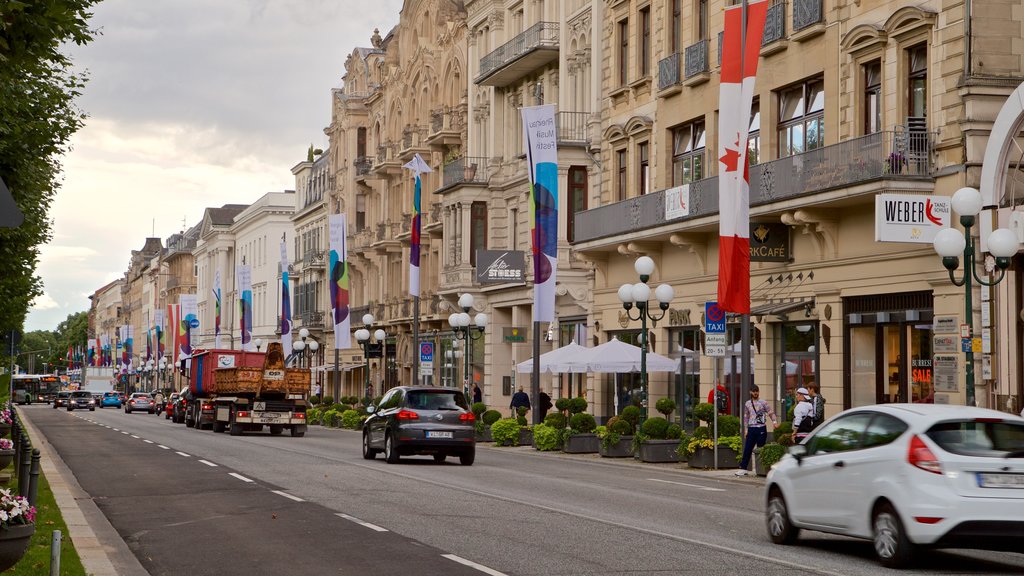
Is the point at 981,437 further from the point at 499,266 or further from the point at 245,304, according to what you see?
the point at 245,304

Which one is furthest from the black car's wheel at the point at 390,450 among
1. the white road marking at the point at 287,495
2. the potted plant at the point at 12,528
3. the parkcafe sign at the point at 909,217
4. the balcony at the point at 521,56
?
the balcony at the point at 521,56

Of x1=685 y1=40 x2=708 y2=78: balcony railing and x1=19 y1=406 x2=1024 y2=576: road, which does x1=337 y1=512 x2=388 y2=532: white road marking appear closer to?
x1=19 y1=406 x2=1024 y2=576: road

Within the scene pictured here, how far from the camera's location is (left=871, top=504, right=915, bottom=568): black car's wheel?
12.6 meters

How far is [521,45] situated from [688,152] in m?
13.9

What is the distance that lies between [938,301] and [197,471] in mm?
14568

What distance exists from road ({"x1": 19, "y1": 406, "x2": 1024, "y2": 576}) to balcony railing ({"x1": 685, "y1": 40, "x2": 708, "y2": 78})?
12.7 m

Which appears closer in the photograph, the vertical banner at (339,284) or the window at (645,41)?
the window at (645,41)

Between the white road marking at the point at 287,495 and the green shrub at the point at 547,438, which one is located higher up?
the green shrub at the point at 547,438

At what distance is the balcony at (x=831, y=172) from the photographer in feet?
93.5

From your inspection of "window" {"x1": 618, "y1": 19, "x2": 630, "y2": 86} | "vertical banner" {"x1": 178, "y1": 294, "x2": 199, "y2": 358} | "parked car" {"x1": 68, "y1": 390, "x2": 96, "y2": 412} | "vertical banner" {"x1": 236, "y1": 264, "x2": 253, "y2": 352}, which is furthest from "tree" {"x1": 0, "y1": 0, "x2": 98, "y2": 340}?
"parked car" {"x1": 68, "y1": 390, "x2": 96, "y2": 412}

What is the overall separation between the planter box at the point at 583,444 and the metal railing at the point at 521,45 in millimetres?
18721

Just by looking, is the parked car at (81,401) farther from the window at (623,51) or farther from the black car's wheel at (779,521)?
the black car's wheel at (779,521)

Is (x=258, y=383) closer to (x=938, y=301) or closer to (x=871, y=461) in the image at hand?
(x=938, y=301)

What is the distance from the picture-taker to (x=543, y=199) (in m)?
37.7
